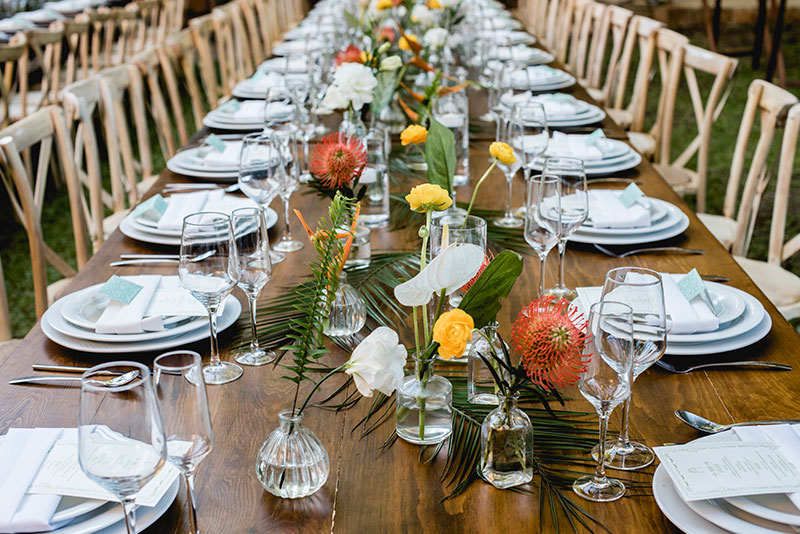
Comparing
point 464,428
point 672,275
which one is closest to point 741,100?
point 672,275

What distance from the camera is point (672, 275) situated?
59.2 inches

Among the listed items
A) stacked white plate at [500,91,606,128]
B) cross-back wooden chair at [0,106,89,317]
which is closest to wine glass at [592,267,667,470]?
cross-back wooden chair at [0,106,89,317]

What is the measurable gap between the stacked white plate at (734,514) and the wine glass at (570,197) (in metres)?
0.59

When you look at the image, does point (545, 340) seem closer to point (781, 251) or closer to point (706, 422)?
point (706, 422)

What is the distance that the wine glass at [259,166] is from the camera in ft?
5.44

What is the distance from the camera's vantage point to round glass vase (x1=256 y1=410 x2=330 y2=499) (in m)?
0.98

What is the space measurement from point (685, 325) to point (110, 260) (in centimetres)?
110

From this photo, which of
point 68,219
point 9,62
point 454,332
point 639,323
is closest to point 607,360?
point 639,323

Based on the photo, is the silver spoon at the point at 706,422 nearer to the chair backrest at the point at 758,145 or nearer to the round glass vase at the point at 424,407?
the round glass vase at the point at 424,407

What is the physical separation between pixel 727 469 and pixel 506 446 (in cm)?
25

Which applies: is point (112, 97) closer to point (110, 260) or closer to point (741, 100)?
point (110, 260)

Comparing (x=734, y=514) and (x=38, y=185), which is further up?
(x=734, y=514)

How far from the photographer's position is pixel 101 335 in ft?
4.38

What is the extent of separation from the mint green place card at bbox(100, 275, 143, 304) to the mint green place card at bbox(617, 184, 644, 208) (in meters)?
1.06
